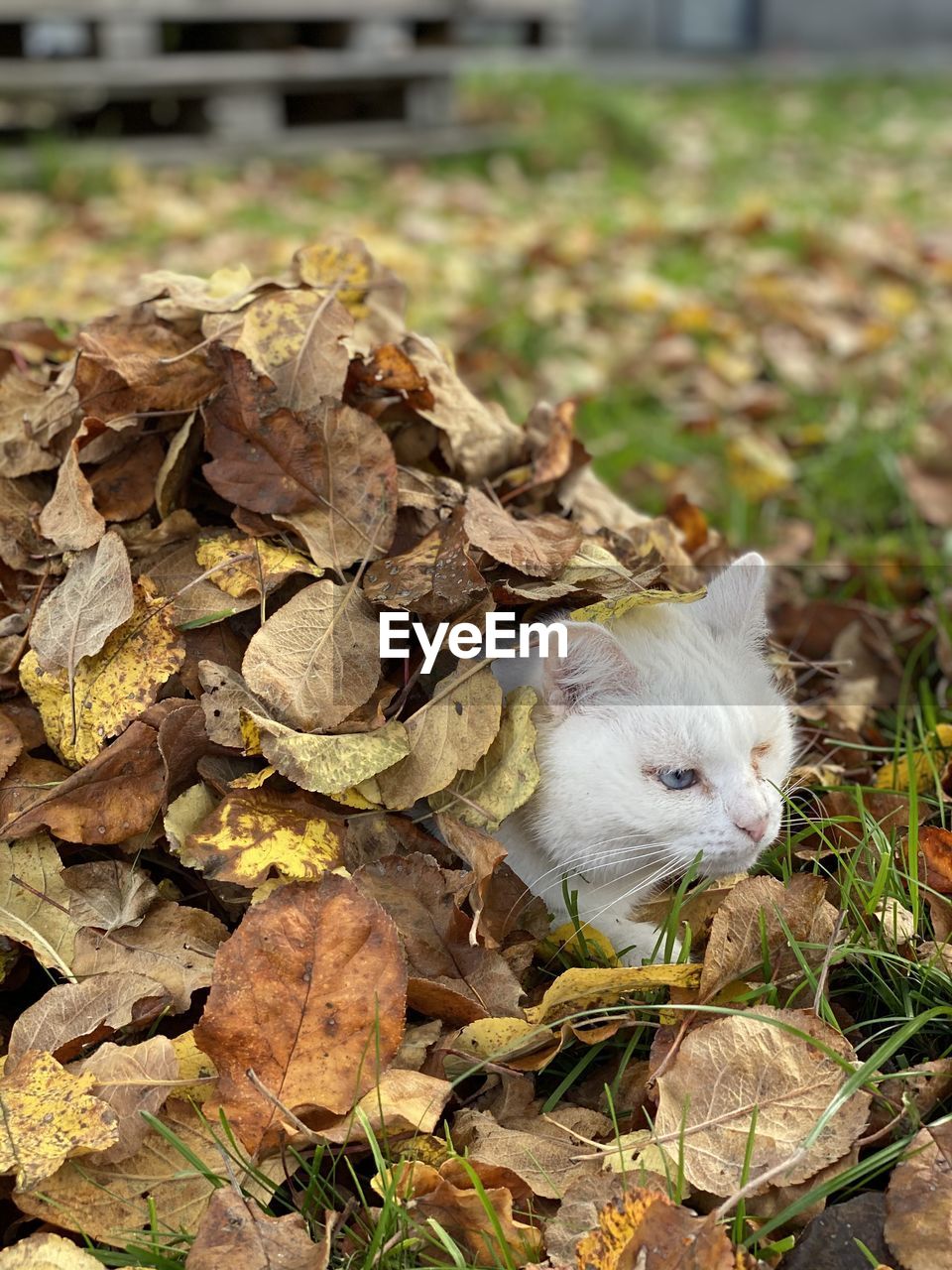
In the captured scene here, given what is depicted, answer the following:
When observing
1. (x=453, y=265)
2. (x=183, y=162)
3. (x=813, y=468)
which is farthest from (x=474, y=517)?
A: (x=183, y=162)

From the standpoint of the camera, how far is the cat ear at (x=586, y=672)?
62.9 inches

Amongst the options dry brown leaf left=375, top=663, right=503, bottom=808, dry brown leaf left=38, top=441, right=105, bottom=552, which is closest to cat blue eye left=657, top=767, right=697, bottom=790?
dry brown leaf left=375, top=663, right=503, bottom=808

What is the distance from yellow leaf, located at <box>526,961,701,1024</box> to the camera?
1448 mm

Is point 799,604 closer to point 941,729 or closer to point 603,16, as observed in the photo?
point 941,729

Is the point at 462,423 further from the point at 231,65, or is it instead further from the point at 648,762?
the point at 231,65

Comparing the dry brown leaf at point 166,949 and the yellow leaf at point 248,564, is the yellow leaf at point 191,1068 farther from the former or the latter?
the yellow leaf at point 248,564

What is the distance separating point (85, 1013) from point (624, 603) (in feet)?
2.60

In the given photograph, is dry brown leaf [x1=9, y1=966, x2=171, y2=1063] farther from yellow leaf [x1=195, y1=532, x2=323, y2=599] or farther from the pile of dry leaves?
yellow leaf [x1=195, y1=532, x2=323, y2=599]

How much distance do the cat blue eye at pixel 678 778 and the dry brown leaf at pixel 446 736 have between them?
216 mm

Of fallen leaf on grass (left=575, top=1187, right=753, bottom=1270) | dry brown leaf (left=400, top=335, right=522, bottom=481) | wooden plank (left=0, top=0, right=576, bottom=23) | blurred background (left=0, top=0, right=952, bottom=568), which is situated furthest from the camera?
wooden plank (left=0, top=0, right=576, bottom=23)

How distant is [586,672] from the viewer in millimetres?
1637

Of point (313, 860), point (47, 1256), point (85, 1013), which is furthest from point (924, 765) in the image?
point (47, 1256)

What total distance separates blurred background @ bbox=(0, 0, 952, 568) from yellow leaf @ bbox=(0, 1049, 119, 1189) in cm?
130

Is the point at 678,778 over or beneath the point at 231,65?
beneath
